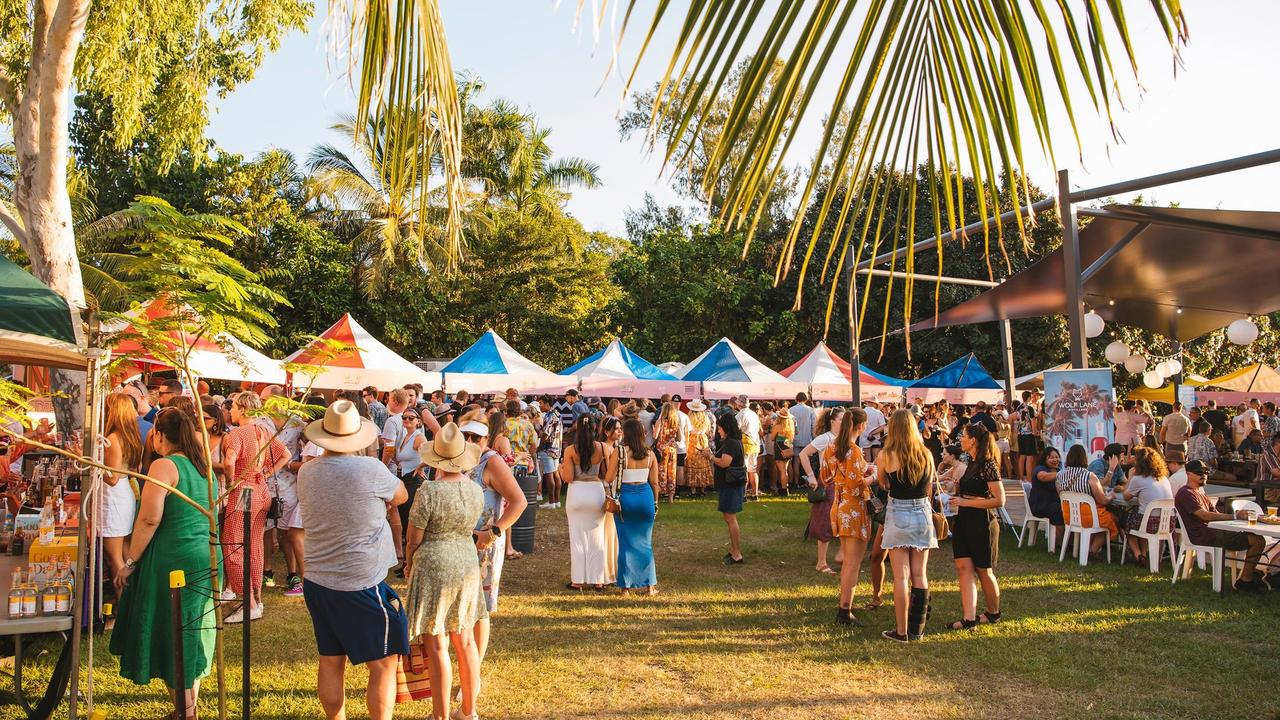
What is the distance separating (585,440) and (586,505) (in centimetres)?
68

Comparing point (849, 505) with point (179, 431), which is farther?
point (849, 505)

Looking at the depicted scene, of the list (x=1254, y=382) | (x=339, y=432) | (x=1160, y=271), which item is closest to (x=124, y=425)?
(x=339, y=432)

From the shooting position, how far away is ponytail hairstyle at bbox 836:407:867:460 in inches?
280

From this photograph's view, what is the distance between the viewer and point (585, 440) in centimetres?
796

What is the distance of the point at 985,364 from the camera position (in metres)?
27.7

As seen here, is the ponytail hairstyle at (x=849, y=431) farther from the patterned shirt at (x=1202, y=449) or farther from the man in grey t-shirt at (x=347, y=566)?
the patterned shirt at (x=1202, y=449)

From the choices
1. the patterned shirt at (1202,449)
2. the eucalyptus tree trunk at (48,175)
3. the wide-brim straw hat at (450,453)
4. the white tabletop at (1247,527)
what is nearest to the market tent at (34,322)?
the wide-brim straw hat at (450,453)

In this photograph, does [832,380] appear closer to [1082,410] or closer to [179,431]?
[1082,410]

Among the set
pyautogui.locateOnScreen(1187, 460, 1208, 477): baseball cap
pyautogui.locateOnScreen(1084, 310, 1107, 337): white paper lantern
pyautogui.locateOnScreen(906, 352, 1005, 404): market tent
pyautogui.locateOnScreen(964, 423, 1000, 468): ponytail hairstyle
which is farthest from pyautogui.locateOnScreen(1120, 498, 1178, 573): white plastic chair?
pyautogui.locateOnScreen(906, 352, 1005, 404): market tent

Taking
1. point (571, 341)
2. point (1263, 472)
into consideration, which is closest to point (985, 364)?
point (571, 341)

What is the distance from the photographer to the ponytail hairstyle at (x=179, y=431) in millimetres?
4492

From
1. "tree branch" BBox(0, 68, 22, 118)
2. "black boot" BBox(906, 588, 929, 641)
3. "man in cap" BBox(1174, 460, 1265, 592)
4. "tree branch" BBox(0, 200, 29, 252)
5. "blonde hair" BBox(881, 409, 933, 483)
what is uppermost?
"tree branch" BBox(0, 68, 22, 118)

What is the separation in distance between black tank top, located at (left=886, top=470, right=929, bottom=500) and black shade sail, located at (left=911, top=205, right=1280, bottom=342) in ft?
11.0

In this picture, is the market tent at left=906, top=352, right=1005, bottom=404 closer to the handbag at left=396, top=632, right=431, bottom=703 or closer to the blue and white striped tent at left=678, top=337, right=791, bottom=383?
the blue and white striped tent at left=678, top=337, right=791, bottom=383
